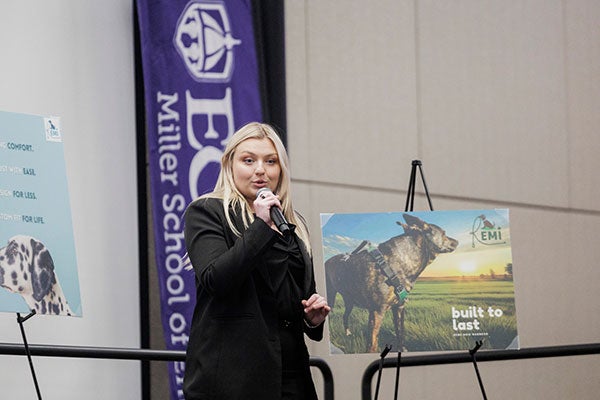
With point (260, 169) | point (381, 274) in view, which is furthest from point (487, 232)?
point (260, 169)

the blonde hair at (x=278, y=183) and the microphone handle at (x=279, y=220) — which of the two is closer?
the microphone handle at (x=279, y=220)

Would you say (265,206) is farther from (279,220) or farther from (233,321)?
(233,321)

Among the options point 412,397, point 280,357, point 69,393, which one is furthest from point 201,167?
point 280,357

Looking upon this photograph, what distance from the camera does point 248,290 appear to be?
279 centimetres

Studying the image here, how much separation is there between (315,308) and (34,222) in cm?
143

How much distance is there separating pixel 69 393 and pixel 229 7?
7.42 feet

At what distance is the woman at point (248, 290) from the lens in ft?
8.96

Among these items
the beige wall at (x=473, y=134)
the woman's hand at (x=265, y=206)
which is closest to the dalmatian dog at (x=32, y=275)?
the woman's hand at (x=265, y=206)

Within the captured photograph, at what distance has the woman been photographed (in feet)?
8.96

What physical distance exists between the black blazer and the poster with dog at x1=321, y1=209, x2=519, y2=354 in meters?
1.00

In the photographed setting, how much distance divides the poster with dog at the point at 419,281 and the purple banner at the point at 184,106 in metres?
1.85

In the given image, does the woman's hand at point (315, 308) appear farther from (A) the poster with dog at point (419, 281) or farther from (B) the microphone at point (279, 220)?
(A) the poster with dog at point (419, 281)

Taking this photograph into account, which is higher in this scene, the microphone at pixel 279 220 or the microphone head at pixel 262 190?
the microphone head at pixel 262 190

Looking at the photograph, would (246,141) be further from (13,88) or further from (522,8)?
(522,8)
